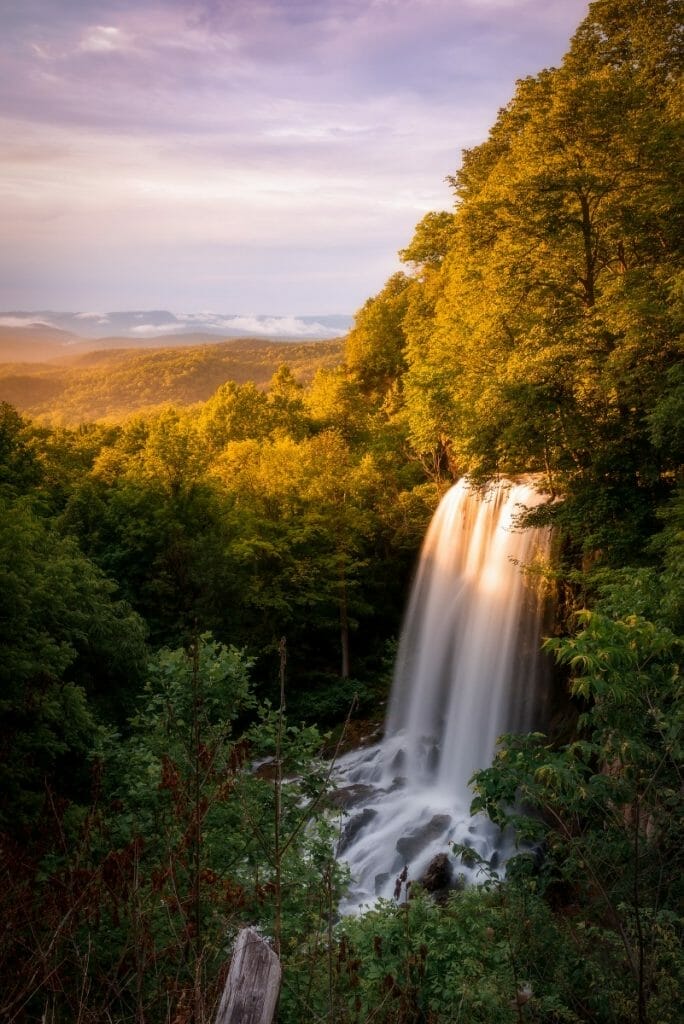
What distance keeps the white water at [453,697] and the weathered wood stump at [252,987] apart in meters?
12.9

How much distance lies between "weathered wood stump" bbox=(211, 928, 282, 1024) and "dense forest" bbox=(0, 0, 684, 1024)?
133 mm

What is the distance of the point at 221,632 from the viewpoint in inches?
880

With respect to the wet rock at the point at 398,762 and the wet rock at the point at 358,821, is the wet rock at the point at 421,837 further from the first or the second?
the wet rock at the point at 398,762


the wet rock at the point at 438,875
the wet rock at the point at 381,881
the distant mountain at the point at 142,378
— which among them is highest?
the distant mountain at the point at 142,378

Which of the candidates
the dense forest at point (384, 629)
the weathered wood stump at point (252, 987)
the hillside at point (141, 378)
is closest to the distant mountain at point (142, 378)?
the hillside at point (141, 378)

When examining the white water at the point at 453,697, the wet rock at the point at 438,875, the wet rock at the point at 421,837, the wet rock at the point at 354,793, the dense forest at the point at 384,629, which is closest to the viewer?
the dense forest at the point at 384,629

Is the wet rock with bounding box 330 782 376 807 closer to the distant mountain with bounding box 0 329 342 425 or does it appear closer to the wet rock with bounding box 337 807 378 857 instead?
the wet rock with bounding box 337 807 378 857

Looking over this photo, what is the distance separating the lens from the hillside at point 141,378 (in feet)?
221

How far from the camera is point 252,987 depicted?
218cm

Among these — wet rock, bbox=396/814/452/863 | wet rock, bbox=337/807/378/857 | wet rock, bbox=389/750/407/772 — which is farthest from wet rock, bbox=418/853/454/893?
wet rock, bbox=389/750/407/772

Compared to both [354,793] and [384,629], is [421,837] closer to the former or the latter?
[354,793]

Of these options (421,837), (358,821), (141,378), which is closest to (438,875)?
(421,837)

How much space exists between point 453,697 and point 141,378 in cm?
6736

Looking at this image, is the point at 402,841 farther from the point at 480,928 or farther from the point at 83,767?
the point at 480,928
